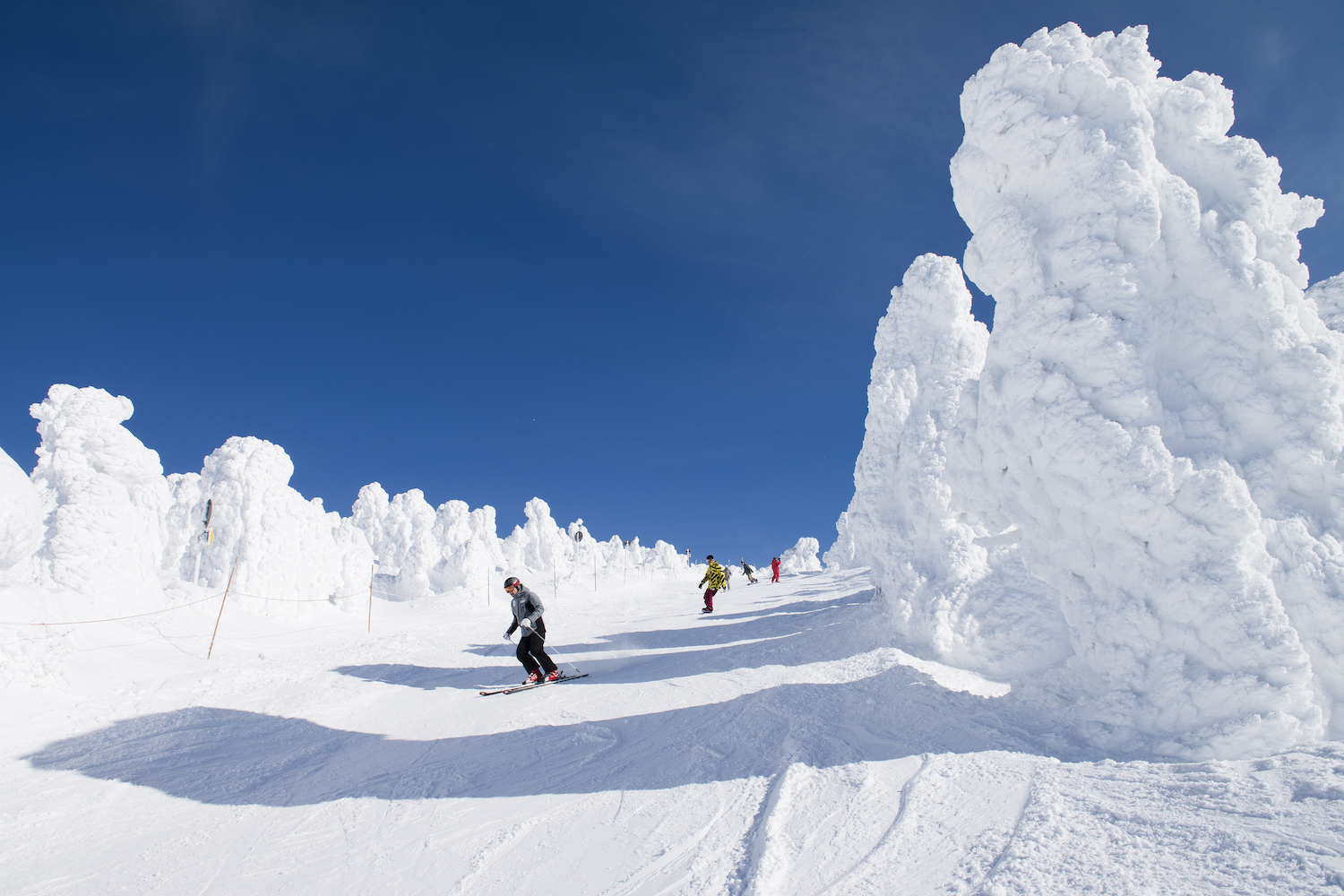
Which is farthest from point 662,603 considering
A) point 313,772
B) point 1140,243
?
point 1140,243

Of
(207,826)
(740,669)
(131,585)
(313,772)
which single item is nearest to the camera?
(207,826)

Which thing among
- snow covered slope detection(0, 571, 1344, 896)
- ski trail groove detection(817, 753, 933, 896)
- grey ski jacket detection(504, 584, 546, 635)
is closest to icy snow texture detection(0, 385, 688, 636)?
snow covered slope detection(0, 571, 1344, 896)

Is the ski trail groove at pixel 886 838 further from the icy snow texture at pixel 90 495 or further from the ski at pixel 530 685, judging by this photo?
the icy snow texture at pixel 90 495

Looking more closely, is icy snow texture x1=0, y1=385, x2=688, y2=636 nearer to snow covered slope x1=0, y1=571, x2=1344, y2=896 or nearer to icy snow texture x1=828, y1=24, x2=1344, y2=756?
snow covered slope x1=0, y1=571, x2=1344, y2=896

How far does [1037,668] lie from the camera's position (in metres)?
9.64

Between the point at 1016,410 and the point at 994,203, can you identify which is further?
the point at 994,203

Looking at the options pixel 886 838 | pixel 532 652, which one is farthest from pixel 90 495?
pixel 886 838

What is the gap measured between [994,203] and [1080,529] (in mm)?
4546

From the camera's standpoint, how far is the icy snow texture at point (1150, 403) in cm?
588

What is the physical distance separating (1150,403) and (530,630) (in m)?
8.40

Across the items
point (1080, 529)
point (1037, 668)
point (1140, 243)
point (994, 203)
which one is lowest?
point (1037, 668)

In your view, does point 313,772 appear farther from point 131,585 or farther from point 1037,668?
point 131,585

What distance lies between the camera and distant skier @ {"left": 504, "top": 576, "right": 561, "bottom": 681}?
368 inches

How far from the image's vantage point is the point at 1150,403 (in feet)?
22.3
